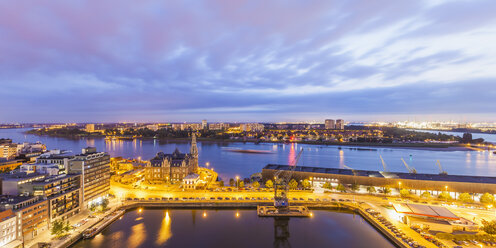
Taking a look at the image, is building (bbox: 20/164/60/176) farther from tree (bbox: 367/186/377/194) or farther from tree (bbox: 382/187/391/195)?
tree (bbox: 382/187/391/195)

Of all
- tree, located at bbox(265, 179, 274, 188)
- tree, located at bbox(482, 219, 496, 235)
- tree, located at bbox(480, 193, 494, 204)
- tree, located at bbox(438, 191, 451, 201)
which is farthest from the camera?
tree, located at bbox(265, 179, 274, 188)

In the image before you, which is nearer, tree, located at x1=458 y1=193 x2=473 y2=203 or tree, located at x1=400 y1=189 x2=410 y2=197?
tree, located at x1=458 y1=193 x2=473 y2=203

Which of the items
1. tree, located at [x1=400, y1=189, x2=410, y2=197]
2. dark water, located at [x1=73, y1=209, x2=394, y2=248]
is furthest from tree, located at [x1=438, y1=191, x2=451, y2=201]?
dark water, located at [x1=73, y1=209, x2=394, y2=248]

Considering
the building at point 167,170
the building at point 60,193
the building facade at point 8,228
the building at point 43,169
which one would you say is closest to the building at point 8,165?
the building at point 43,169

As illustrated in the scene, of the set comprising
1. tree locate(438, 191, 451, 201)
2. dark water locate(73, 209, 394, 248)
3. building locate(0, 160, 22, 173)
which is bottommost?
dark water locate(73, 209, 394, 248)

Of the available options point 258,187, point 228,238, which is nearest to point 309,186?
point 258,187

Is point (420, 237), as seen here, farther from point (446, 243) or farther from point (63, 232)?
point (63, 232)

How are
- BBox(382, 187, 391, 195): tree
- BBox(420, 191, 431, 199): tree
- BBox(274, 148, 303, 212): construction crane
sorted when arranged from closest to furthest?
BBox(274, 148, 303, 212): construction crane → BBox(420, 191, 431, 199): tree → BBox(382, 187, 391, 195): tree
